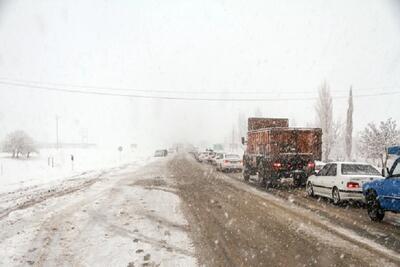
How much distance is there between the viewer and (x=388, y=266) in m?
5.85

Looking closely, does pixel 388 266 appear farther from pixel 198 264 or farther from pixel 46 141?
pixel 46 141

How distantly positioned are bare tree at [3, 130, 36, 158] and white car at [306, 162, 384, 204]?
175 feet

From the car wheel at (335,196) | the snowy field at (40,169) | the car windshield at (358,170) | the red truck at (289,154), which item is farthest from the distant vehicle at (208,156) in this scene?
the car wheel at (335,196)

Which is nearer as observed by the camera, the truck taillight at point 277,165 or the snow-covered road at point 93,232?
the snow-covered road at point 93,232

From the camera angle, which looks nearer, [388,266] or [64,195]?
[388,266]

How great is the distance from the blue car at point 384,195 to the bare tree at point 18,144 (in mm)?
57043

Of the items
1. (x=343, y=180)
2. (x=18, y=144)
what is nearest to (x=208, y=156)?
(x=18, y=144)

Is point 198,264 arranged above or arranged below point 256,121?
below

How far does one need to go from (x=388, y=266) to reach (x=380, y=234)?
2.53 m

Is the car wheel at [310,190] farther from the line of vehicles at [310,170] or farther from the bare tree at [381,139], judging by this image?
the bare tree at [381,139]

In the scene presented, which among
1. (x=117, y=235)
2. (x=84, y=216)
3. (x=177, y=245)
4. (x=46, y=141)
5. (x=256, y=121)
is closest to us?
(x=177, y=245)

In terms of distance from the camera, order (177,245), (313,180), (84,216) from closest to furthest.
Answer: (177,245) < (84,216) < (313,180)

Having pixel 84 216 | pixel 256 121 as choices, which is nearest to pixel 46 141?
pixel 256 121

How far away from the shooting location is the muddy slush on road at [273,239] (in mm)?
6223
